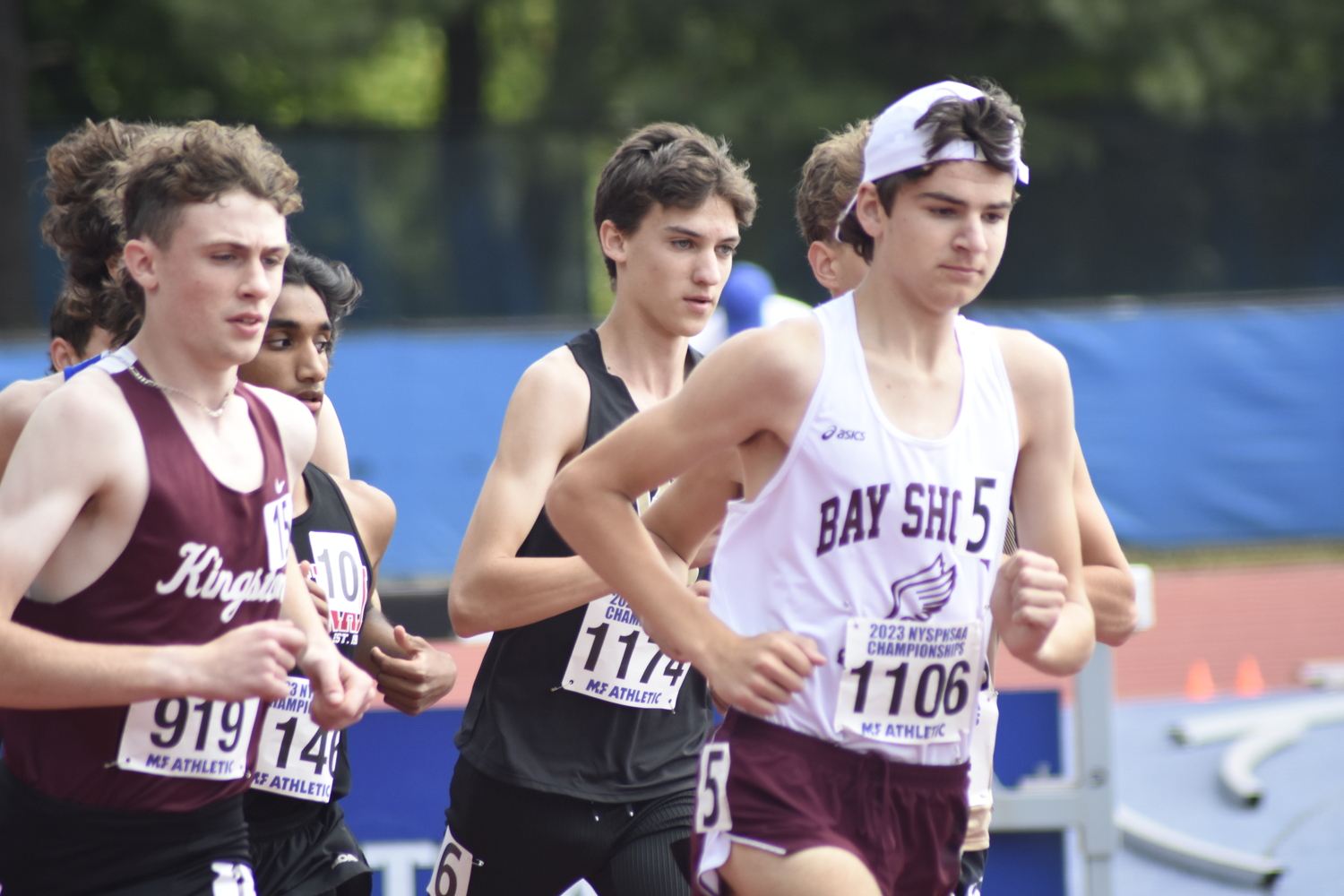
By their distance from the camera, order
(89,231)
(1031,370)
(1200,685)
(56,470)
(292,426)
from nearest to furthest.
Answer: (56,470)
(1031,370)
(292,426)
(89,231)
(1200,685)

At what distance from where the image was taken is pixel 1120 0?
18.5 meters

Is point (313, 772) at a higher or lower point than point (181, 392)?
lower

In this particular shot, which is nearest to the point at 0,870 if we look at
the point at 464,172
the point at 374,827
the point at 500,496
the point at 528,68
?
the point at 500,496

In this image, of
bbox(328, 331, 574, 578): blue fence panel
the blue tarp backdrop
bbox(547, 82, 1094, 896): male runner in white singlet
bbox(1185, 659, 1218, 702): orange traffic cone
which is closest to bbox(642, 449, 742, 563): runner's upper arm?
bbox(547, 82, 1094, 896): male runner in white singlet

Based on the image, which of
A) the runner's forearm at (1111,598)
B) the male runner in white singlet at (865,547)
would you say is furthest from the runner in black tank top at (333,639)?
the runner's forearm at (1111,598)

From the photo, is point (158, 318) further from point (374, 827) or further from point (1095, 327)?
point (1095, 327)

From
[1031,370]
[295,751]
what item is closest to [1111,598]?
[1031,370]

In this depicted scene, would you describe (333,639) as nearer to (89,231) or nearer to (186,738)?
(186,738)

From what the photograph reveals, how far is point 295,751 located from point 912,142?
1859mm

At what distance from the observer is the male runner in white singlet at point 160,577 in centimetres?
261

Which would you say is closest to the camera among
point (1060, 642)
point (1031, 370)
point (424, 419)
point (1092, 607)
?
point (1060, 642)

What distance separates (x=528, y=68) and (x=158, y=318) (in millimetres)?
22851

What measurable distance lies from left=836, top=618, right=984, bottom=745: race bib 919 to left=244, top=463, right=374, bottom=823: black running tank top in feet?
4.51

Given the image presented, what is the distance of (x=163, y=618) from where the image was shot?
2.75m
